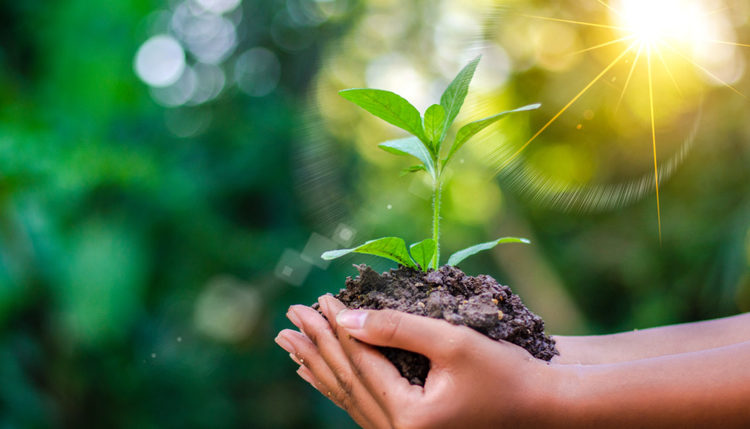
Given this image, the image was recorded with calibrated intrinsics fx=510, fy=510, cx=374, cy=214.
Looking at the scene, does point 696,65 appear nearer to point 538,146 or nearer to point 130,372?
point 538,146

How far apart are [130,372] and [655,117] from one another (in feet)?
9.14

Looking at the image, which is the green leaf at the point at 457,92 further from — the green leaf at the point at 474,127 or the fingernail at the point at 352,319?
the fingernail at the point at 352,319

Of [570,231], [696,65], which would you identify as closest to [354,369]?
[696,65]

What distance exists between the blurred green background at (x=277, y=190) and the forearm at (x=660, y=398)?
4.05ft

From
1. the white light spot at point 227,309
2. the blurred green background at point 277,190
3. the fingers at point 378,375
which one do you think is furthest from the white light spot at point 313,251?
the fingers at point 378,375

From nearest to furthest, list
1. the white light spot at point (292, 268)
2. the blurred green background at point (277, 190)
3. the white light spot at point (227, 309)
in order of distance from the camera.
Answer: the blurred green background at point (277, 190), the white light spot at point (227, 309), the white light spot at point (292, 268)

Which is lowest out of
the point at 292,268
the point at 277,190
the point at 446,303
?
the point at 446,303

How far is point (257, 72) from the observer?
324 centimetres

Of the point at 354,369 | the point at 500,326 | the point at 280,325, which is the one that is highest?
the point at 280,325

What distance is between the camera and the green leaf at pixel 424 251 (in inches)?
24.9

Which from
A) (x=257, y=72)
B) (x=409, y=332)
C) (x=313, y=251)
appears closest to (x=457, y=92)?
(x=409, y=332)

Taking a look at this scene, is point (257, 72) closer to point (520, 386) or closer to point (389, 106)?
point (389, 106)

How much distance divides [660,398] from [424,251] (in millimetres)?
296

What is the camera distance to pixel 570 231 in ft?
8.25
